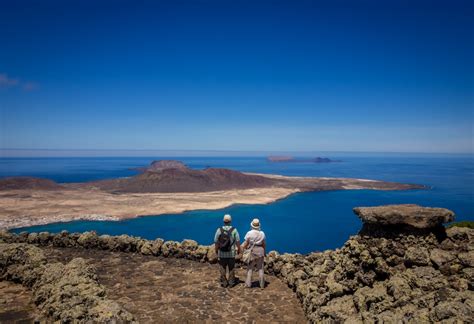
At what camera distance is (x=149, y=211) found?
59.4m

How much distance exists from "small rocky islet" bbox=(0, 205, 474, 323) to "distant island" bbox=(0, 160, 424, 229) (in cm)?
4649

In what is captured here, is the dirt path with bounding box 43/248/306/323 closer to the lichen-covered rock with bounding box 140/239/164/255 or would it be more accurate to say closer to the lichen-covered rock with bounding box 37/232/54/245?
the lichen-covered rock with bounding box 140/239/164/255

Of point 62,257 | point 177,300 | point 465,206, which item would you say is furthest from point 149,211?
point 465,206

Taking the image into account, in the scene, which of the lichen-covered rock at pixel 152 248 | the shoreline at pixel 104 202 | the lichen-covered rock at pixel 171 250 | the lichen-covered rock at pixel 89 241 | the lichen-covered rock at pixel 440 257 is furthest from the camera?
the shoreline at pixel 104 202

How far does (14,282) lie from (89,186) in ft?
291

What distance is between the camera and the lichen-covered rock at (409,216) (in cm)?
582

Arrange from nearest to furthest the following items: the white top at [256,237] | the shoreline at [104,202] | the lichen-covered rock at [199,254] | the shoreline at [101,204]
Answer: the white top at [256,237] → the lichen-covered rock at [199,254] → the shoreline at [101,204] → the shoreline at [104,202]

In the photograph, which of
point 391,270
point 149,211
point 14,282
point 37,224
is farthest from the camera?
point 149,211

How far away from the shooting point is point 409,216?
5934 mm

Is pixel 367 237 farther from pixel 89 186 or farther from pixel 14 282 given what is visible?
pixel 89 186

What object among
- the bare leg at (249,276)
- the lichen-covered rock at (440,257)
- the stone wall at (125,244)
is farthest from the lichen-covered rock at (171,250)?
the lichen-covered rock at (440,257)

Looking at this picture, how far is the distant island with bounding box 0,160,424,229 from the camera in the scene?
54.9 metres

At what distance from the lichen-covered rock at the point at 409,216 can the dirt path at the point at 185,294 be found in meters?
2.88

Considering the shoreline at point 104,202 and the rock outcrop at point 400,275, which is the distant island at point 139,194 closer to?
the shoreline at point 104,202
